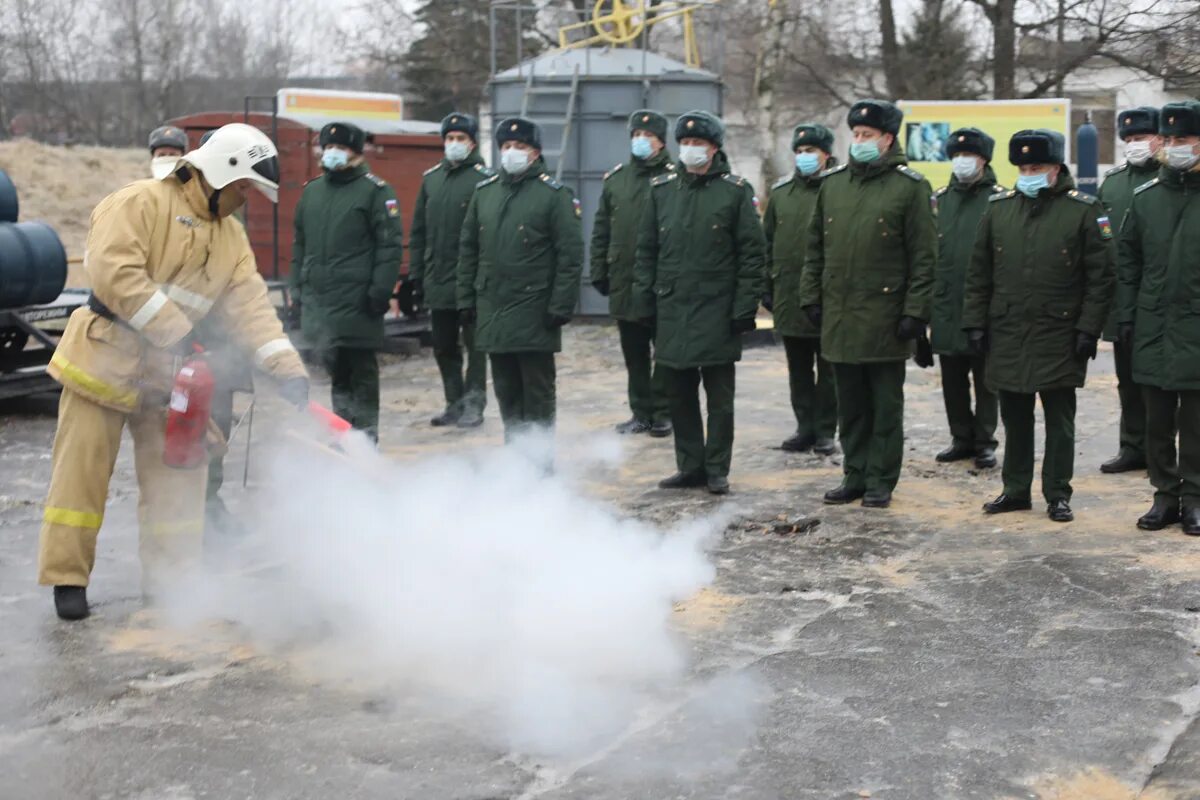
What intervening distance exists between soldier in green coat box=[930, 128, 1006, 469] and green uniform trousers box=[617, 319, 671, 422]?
2.14 meters

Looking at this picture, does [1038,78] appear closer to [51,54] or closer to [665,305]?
[665,305]

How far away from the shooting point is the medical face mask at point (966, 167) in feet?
30.0

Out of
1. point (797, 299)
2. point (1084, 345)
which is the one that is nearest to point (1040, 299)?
point (1084, 345)

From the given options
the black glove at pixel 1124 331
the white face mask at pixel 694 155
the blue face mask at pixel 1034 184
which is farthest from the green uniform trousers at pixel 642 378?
the black glove at pixel 1124 331

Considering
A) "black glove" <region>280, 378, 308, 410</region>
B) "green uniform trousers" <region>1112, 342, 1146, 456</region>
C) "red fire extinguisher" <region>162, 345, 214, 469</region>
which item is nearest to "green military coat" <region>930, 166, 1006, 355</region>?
"green uniform trousers" <region>1112, 342, 1146, 456</region>

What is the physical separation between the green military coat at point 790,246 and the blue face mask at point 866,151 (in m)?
1.87

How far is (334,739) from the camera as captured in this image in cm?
472

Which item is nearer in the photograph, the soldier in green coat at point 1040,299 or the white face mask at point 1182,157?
the white face mask at point 1182,157

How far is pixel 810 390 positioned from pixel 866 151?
8.16ft

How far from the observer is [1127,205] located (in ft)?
30.1

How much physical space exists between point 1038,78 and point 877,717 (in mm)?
22241

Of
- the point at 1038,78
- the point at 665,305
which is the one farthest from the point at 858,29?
the point at 665,305

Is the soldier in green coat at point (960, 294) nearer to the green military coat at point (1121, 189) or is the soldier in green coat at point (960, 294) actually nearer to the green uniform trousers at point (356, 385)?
the green military coat at point (1121, 189)

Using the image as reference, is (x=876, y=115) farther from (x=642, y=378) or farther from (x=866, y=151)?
(x=642, y=378)
